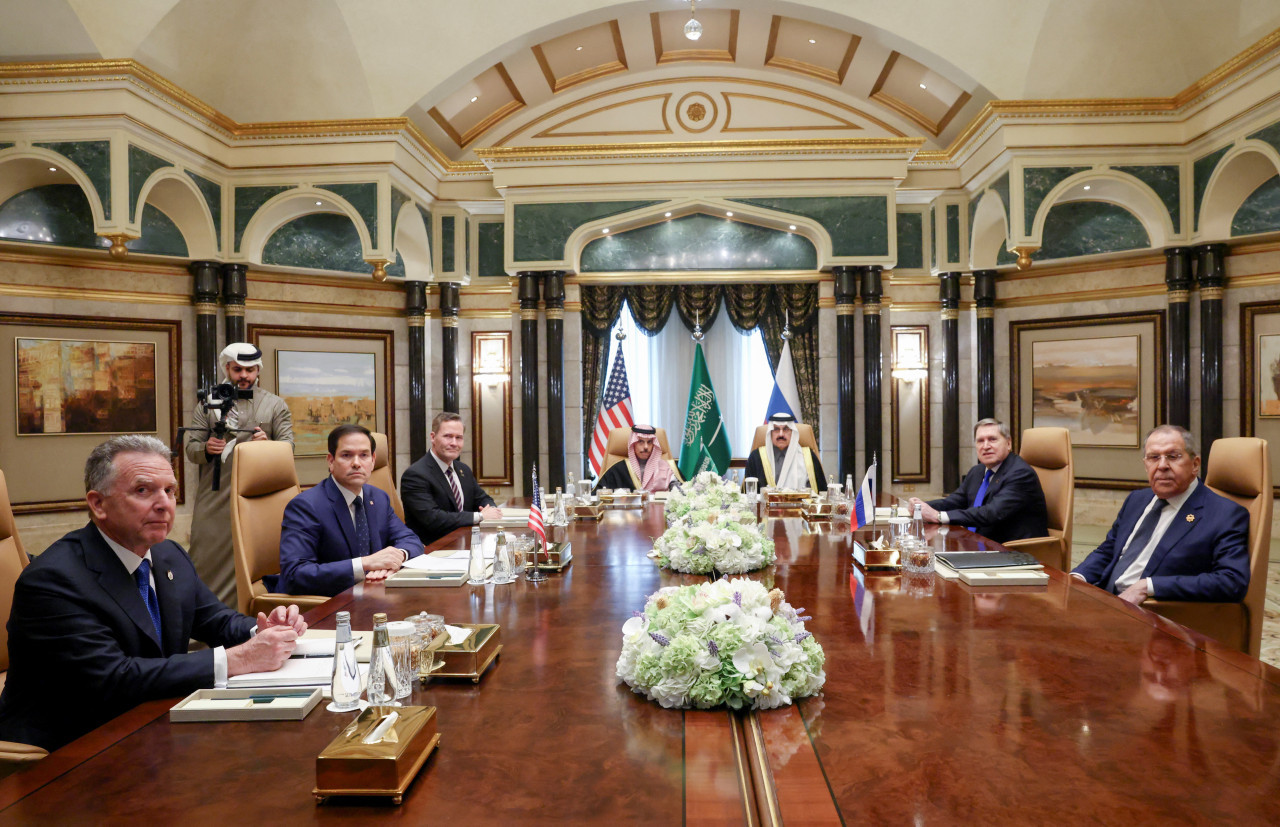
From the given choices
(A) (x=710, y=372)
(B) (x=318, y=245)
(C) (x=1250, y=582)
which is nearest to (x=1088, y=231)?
(A) (x=710, y=372)

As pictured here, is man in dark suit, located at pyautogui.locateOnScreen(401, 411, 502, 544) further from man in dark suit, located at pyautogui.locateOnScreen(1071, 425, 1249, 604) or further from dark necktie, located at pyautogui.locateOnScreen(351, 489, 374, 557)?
man in dark suit, located at pyautogui.locateOnScreen(1071, 425, 1249, 604)

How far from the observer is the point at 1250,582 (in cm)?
274

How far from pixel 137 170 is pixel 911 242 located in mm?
7626

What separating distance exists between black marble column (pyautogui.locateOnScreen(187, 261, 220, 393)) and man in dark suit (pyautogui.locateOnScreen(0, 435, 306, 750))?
635 centimetres

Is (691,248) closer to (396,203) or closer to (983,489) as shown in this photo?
(396,203)

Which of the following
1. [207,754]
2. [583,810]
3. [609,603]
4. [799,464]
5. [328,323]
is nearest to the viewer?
[583,810]

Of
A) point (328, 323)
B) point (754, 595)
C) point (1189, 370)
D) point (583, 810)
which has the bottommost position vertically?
point (583, 810)

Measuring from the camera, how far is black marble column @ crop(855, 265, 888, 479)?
8.27m

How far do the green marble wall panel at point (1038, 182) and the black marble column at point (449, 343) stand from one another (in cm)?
603

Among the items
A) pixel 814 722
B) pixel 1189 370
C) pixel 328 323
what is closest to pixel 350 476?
pixel 814 722

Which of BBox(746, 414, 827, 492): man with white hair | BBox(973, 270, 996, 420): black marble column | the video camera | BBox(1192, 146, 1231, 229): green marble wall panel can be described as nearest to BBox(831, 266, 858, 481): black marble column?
BBox(973, 270, 996, 420): black marble column

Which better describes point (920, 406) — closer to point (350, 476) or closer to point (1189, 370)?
point (1189, 370)

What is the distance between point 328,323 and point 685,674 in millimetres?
8004

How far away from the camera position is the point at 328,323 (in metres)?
8.57
